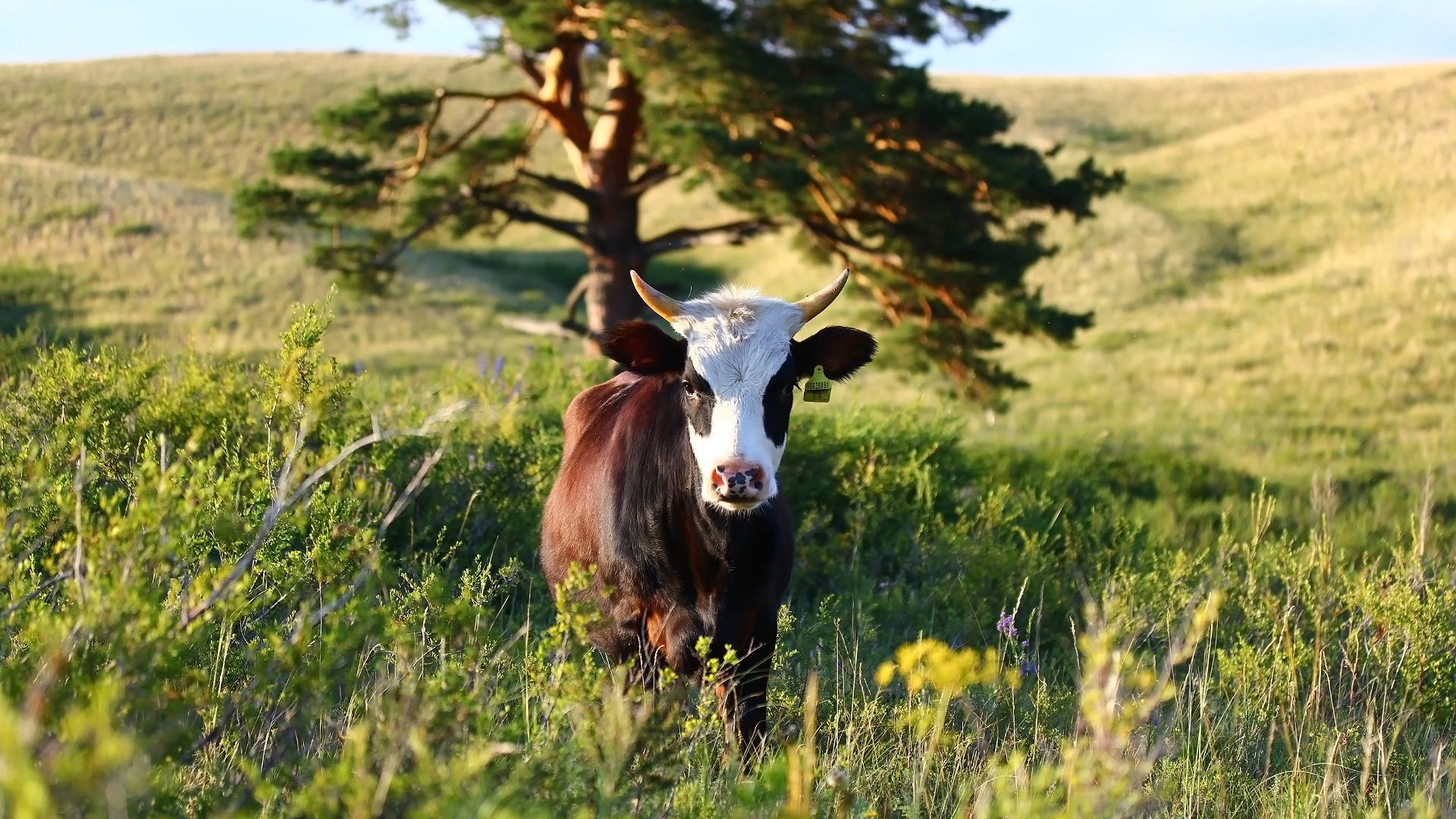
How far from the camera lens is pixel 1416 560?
6270mm

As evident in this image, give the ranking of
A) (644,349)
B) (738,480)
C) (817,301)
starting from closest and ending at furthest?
(738,480)
(644,349)
(817,301)

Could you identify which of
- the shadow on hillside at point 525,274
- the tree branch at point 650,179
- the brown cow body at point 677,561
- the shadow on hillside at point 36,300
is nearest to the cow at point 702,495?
the brown cow body at point 677,561

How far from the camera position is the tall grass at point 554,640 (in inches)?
102

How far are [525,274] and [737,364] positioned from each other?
113ft

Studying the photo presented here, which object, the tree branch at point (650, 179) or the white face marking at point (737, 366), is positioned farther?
the tree branch at point (650, 179)

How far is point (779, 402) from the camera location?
4.78m

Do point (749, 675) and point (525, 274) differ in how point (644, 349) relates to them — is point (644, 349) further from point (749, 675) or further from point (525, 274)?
point (525, 274)

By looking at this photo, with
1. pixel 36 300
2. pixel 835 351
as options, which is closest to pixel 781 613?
pixel 835 351

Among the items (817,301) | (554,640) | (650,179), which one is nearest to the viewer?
(554,640)

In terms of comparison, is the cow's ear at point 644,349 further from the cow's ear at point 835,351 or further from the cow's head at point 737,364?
the cow's ear at point 835,351

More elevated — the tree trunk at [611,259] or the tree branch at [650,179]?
the tree branch at [650,179]

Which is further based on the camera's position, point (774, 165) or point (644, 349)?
point (774, 165)

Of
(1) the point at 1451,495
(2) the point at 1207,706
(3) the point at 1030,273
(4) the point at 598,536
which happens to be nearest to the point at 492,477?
(4) the point at 598,536

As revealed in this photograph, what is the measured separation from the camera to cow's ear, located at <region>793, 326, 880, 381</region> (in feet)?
17.0
